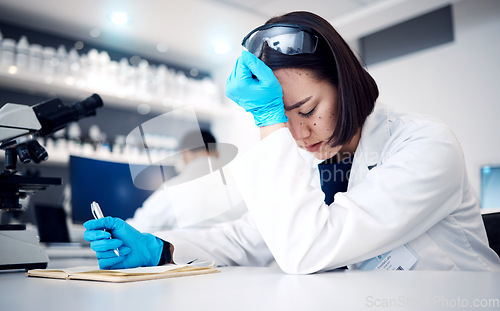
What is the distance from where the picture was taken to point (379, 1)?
294cm

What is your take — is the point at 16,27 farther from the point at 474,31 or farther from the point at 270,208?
the point at 474,31

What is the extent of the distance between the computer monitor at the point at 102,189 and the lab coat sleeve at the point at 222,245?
1290mm

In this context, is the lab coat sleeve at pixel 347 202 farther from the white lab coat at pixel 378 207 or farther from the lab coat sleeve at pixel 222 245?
the lab coat sleeve at pixel 222 245

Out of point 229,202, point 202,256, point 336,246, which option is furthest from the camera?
point 229,202

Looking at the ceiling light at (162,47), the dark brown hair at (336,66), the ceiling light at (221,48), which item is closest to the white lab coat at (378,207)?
the dark brown hair at (336,66)

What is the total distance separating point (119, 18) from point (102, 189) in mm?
1390

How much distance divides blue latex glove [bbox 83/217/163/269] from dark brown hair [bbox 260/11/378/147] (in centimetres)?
58

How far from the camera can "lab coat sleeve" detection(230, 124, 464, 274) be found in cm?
80

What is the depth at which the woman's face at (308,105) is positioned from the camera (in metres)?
1.10

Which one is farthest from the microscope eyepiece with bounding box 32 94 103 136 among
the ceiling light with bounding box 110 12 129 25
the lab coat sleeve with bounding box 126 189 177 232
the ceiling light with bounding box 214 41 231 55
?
the ceiling light with bounding box 214 41 231 55

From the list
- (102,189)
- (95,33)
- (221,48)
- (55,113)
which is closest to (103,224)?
(55,113)

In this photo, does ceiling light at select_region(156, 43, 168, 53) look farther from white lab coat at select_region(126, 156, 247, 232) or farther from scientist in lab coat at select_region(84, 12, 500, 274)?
scientist in lab coat at select_region(84, 12, 500, 274)

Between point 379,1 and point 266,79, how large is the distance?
2391 millimetres

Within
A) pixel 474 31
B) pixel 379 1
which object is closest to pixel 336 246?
pixel 379 1
